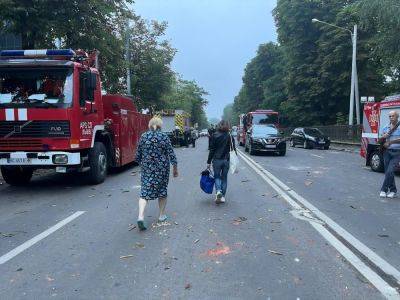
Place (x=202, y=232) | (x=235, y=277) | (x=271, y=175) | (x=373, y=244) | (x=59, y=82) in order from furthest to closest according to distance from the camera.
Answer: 1. (x=271, y=175)
2. (x=59, y=82)
3. (x=202, y=232)
4. (x=373, y=244)
5. (x=235, y=277)

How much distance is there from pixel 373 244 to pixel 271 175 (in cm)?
871

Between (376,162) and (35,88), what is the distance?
11416 millimetres

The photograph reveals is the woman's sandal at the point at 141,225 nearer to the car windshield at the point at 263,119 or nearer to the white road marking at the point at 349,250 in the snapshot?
the white road marking at the point at 349,250

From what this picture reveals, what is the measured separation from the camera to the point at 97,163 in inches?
502

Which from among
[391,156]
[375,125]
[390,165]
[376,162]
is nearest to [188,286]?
[390,165]

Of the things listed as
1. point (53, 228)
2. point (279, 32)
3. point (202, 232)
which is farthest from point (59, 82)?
point (279, 32)

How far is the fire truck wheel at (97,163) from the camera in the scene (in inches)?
497

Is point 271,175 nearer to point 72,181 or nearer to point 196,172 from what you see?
point 196,172

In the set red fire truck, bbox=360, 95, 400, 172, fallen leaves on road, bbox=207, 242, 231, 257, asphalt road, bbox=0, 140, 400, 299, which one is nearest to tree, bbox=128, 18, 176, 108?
red fire truck, bbox=360, 95, 400, 172

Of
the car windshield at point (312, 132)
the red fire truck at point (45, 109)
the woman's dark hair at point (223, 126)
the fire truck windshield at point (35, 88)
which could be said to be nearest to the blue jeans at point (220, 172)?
the woman's dark hair at point (223, 126)

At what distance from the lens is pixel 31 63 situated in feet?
37.8

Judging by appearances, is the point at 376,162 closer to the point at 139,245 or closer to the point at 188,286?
the point at 139,245

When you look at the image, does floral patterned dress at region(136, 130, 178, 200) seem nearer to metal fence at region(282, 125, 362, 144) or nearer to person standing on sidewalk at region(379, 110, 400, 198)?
person standing on sidewalk at region(379, 110, 400, 198)

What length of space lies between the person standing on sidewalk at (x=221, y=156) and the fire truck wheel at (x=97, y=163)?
3805 mm
